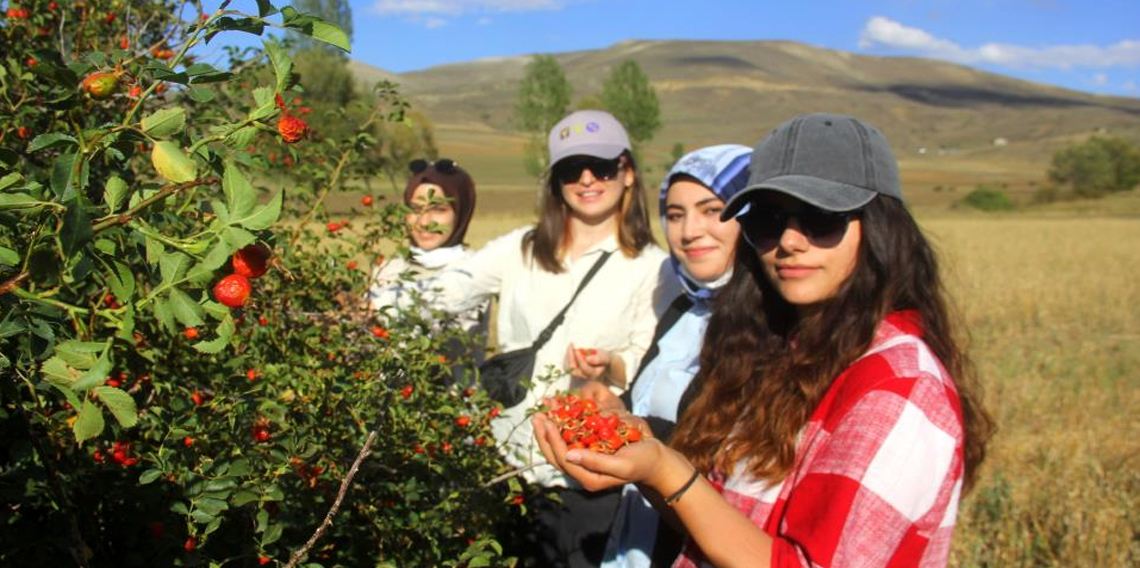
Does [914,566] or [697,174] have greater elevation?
[697,174]

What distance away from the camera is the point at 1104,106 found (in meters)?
161

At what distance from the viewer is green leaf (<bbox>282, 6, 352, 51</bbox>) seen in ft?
2.56

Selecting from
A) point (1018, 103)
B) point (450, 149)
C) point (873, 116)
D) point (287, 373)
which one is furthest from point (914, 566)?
point (1018, 103)

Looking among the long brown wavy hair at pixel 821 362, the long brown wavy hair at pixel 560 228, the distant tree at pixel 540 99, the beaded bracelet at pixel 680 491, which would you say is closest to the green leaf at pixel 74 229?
the beaded bracelet at pixel 680 491

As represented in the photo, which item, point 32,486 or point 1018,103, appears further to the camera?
point 1018,103

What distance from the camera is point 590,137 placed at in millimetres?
3000

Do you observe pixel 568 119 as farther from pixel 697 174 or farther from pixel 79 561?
pixel 79 561

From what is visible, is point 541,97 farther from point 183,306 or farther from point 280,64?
point 183,306

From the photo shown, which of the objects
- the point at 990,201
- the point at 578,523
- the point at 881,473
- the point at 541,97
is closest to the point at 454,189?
the point at 578,523

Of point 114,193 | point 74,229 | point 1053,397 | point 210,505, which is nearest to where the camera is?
point 74,229

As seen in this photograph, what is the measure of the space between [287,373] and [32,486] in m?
0.44

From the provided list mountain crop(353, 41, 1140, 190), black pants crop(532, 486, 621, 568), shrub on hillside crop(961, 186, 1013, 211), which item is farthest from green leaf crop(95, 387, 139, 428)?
mountain crop(353, 41, 1140, 190)

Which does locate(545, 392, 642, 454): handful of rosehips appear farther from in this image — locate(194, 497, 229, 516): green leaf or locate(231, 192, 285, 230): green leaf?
locate(231, 192, 285, 230): green leaf

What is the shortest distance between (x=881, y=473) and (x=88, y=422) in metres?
1.13
